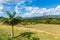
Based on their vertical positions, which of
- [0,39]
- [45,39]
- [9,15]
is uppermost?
[9,15]

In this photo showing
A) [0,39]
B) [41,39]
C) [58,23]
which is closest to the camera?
[0,39]

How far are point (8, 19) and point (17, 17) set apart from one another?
112 inches

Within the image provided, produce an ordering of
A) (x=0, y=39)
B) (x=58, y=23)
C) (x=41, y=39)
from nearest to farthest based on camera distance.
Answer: (x=0, y=39), (x=41, y=39), (x=58, y=23)

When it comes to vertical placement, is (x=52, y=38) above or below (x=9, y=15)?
below

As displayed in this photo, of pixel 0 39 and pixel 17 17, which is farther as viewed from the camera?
pixel 17 17

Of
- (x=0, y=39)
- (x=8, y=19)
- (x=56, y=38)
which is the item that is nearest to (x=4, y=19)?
(x=8, y=19)

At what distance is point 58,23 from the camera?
3750 inches

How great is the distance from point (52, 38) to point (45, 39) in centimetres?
273

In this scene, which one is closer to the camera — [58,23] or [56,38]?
[56,38]

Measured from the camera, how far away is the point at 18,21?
174 ft

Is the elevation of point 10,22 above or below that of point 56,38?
above

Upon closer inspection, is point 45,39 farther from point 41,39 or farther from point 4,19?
point 4,19

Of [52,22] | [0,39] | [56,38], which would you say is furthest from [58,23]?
[0,39]

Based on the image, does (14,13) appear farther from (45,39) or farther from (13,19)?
(45,39)
